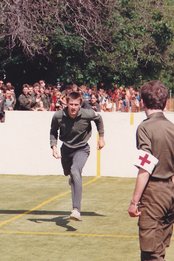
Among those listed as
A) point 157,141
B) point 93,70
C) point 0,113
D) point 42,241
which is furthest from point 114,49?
point 157,141

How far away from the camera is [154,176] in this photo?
21.4 ft

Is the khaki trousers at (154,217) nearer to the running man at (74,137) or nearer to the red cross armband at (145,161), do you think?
the red cross armband at (145,161)

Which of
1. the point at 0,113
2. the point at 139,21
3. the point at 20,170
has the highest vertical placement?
the point at 139,21

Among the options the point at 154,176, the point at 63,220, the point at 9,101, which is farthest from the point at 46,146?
the point at 154,176

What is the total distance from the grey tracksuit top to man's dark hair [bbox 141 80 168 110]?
174 inches

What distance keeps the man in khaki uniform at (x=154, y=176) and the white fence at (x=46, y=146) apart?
994cm

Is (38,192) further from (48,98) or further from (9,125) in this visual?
(48,98)

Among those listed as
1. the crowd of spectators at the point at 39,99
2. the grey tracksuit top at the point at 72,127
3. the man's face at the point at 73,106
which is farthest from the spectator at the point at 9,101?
the man's face at the point at 73,106

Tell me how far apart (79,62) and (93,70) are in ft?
3.02

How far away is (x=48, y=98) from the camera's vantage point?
23.2 m

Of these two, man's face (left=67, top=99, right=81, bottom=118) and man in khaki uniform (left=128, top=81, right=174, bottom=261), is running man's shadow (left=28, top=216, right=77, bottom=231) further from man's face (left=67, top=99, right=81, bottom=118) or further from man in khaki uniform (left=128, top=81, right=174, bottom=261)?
man in khaki uniform (left=128, top=81, right=174, bottom=261)

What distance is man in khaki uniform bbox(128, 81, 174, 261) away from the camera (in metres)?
6.36

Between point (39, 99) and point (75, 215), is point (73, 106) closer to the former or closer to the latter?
point (75, 215)

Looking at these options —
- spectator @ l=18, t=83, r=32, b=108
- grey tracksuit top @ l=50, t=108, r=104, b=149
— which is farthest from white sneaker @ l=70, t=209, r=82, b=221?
spectator @ l=18, t=83, r=32, b=108
